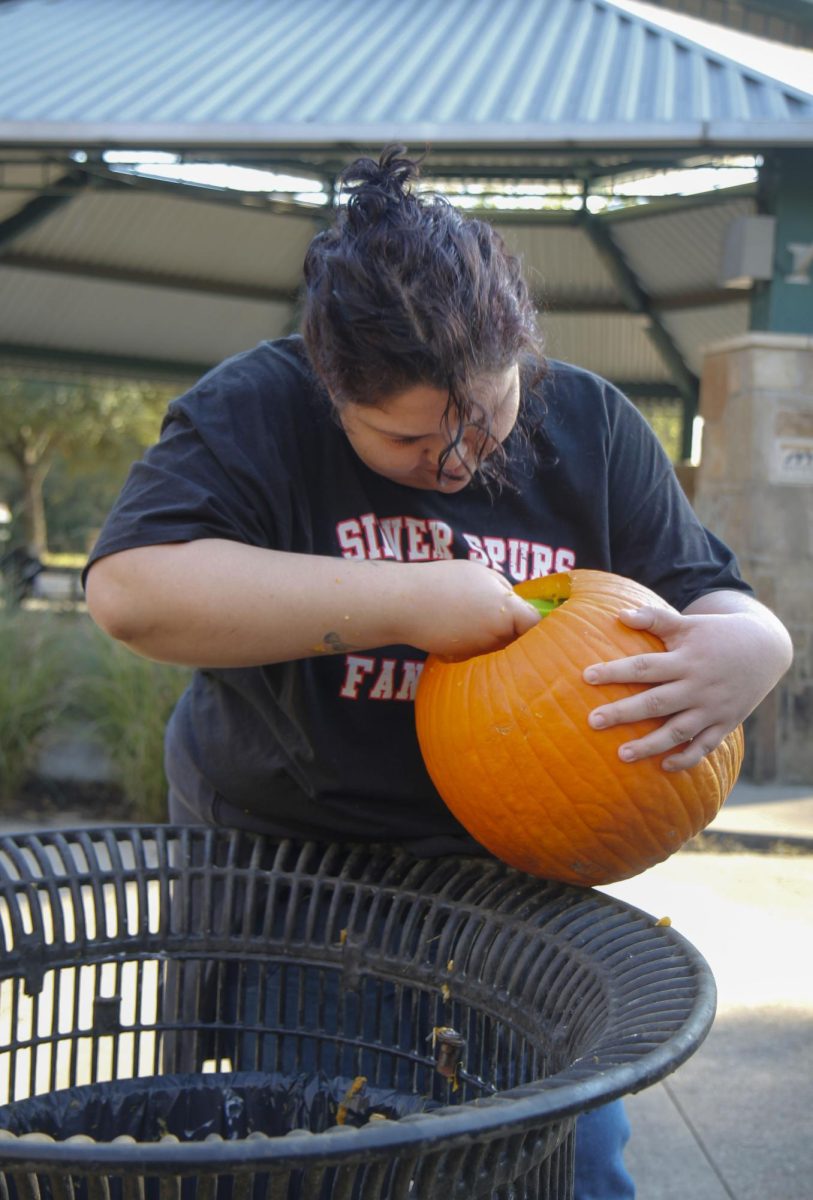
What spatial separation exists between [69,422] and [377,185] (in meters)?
24.8

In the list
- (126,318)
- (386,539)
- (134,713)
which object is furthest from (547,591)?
(126,318)

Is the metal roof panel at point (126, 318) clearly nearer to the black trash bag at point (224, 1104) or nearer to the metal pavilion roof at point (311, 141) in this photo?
the metal pavilion roof at point (311, 141)

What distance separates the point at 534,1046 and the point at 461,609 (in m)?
0.44

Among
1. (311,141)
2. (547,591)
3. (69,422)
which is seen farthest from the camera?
(69,422)

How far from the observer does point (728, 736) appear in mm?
1503

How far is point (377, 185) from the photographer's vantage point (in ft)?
4.70

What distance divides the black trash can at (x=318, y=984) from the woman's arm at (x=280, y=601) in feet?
1.08

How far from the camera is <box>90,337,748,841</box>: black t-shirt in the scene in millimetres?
1516

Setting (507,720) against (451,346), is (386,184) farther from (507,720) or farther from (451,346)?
(507,720)

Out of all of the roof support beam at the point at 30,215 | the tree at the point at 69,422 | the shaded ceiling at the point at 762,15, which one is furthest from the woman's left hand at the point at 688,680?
the tree at the point at 69,422

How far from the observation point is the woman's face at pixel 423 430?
1.35 m

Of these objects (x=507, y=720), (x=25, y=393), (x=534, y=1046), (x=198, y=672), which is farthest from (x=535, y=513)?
(x=25, y=393)

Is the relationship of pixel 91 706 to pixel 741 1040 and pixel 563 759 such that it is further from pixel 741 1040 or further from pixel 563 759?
pixel 563 759

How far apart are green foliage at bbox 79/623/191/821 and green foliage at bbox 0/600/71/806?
139 millimetres
